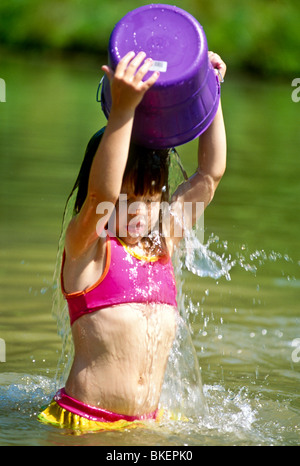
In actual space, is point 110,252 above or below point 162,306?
above

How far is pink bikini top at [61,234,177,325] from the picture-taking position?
2.83 m

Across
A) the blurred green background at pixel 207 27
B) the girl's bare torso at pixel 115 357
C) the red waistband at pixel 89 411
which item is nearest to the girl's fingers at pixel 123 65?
the girl's bare torso at pixel 115 357

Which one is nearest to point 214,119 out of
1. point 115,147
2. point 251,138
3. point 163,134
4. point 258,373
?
point 163,134

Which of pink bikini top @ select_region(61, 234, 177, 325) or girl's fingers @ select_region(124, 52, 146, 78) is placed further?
pink bikini top @ select_region(61, 234, 177, 325)

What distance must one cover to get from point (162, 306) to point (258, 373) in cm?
123

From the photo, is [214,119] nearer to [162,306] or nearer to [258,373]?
[162,306]

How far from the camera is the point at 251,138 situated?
12047mm

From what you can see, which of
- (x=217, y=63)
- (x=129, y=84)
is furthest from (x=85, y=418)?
(x=217, y=63)

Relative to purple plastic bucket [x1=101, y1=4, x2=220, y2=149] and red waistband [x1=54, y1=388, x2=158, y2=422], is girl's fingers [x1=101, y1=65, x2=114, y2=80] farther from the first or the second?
red waistband [x1=54, y1=388, x2=158, y2=422]

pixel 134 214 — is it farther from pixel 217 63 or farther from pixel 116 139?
pixel 217 63

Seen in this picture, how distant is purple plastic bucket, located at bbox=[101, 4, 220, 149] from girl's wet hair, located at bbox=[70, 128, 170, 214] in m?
0.06

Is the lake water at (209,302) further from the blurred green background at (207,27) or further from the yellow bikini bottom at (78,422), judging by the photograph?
the blurred green background at (207,27)

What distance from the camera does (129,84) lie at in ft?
8.30

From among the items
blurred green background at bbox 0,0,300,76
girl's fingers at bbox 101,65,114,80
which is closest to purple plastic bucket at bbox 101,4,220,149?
girl's fingers at bbox 101,65,114,80
